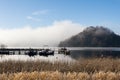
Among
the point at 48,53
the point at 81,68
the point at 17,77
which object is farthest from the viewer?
the point at 48,53

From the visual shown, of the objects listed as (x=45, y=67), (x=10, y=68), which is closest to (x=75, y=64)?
(x=45, y=67)

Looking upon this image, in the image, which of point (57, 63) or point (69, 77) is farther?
point (57, 63)

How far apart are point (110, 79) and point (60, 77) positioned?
2.54m

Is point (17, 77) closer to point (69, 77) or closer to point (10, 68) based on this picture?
point (69, 77)

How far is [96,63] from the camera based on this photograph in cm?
2697

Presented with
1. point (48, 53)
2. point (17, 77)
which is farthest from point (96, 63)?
point (48, 53)

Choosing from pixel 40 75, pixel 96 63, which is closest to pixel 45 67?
pixel 96 63

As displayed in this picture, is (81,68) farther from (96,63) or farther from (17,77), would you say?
(17,77)

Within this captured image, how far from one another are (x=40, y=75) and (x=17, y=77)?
51.9 inches

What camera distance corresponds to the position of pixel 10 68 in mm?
26734

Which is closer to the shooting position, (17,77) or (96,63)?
(17,77)

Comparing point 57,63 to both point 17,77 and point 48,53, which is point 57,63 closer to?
point 17,77

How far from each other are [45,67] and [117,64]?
6.30m

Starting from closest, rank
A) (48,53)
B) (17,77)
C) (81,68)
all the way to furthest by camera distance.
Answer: (17,77), (81,68), (48,53)
